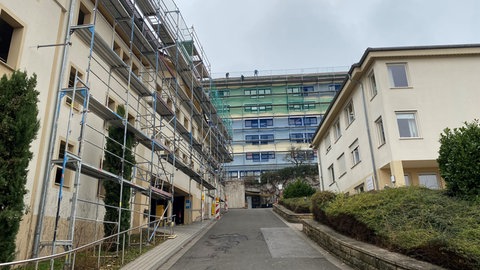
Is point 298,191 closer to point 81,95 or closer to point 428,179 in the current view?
point 428,179

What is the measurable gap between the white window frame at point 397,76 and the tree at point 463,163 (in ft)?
26.3

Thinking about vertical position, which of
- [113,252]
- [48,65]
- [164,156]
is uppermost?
[48,65]

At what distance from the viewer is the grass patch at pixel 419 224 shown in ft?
19.8

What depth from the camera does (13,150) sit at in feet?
24.1

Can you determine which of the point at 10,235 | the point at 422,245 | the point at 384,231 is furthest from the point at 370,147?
the point at 10,235

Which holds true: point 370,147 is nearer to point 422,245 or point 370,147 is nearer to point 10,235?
point 422,245

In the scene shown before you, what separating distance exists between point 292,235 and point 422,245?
9.27m

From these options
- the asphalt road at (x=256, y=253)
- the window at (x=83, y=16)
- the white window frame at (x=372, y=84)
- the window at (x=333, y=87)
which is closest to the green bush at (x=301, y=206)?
the asphalt road at (x=256, y=253)

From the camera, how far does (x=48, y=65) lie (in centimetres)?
1100

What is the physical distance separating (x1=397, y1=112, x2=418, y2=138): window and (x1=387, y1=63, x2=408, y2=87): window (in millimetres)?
1505

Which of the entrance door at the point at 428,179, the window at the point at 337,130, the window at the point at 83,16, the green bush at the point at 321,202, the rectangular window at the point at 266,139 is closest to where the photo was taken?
the window at the point at 83,16

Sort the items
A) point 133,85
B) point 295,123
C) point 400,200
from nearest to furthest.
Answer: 1. point 400,200
2. point 133,85
3. point 295,123

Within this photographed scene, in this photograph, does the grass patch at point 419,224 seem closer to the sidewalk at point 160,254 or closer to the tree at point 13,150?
the sidewalk at point 160,254

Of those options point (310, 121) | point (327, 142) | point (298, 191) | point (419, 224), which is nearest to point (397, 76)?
point (419, 224)
